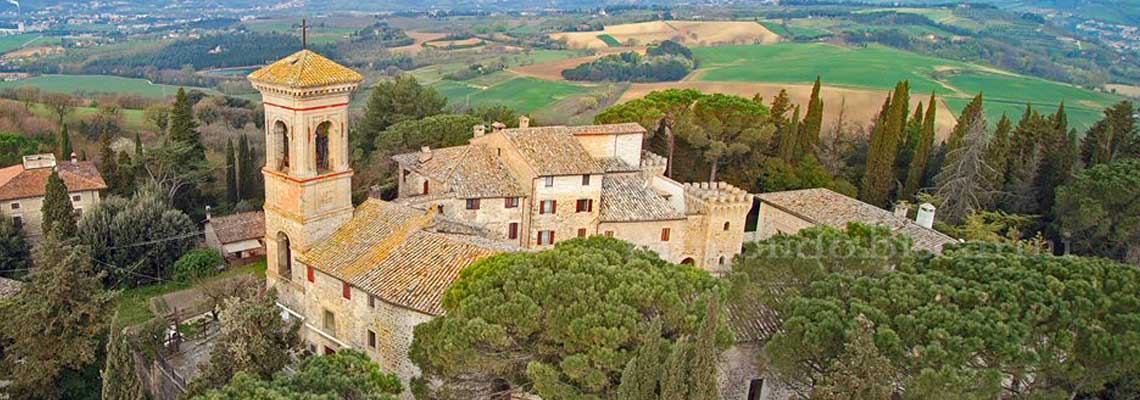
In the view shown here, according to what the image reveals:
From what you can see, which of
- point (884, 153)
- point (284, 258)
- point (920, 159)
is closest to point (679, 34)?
point (920, 159)

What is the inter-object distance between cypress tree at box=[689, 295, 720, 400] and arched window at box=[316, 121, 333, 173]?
44.9 ft

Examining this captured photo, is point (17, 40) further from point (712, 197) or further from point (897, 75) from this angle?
point (897, 75)

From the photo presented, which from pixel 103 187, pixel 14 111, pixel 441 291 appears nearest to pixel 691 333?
pixel 441 291

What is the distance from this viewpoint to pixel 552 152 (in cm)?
2956

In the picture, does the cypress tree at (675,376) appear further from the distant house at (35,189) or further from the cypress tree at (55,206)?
the distant house at (35,189)

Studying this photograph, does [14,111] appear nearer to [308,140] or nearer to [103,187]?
[103,187]

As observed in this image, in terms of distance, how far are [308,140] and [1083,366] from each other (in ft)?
64.6

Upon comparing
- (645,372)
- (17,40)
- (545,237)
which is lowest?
(17,40)

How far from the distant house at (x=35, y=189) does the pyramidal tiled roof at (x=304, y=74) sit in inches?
762

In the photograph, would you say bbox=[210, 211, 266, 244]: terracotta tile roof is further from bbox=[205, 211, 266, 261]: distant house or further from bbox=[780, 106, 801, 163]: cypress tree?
bbox=[780, 106, 801, 163]: cypress tree

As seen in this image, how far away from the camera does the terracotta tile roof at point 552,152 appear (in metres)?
28.8

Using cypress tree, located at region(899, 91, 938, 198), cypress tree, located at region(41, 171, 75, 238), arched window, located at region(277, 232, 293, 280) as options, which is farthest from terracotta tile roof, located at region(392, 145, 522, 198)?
cypress tree, located at region(899, 91, 938, 198)

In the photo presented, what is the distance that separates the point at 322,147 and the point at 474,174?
609cm

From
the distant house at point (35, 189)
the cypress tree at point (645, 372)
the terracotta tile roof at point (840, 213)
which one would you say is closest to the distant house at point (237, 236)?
the distant house at point (35, 189)
